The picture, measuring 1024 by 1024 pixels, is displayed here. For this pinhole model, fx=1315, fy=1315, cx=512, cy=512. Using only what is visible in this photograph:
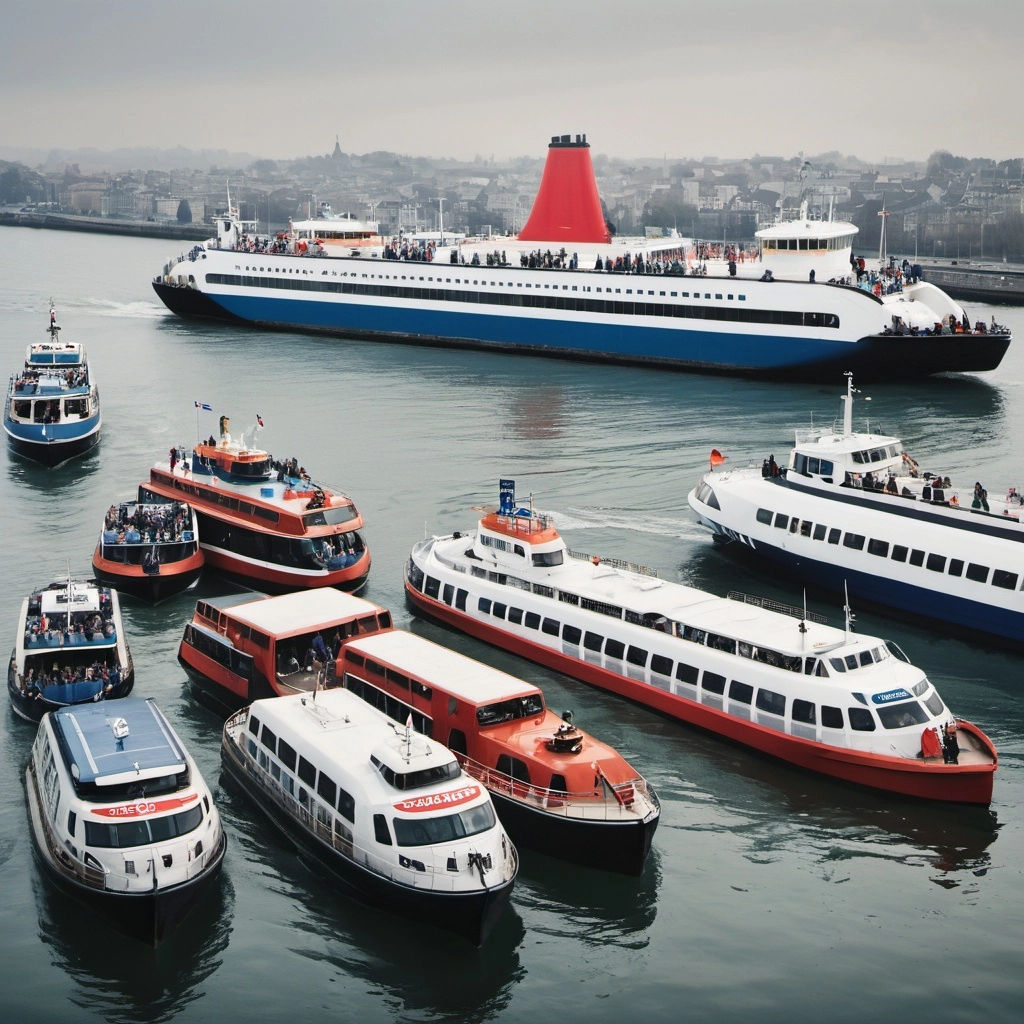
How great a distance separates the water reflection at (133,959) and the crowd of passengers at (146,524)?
15.7 m

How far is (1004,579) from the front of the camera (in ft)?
104

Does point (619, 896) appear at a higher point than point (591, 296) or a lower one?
lower

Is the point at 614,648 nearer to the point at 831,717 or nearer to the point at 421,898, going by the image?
the point at 831,717

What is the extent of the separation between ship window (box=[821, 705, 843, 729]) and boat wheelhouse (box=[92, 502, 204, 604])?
18.1 metres

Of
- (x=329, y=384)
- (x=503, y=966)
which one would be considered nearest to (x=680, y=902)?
(x=503, y=966)

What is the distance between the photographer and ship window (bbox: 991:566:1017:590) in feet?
103

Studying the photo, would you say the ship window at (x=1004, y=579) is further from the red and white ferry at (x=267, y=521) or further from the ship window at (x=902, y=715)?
the red and white ferry at (x=267, y=521)

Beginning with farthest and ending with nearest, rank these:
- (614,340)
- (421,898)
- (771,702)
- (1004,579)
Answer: (614,340)
(1004,579)
(771,702)
(421,898)

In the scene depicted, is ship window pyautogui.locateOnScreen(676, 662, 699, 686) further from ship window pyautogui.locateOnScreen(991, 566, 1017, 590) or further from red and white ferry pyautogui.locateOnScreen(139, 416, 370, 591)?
red and white ferry pyautogui.locateOnScreen(139, 416, 370, 591)

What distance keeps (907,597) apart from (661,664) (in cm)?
924

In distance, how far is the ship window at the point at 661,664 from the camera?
27.5 metres

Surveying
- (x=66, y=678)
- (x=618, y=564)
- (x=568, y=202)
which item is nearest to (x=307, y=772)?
(x=66, y=678)

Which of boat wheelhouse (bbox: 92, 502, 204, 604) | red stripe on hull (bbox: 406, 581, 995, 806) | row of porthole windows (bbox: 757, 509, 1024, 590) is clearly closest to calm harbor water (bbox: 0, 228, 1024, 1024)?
red stripe on hull (bbox: 406, 581, 995, 806)

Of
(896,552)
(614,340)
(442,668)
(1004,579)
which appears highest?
(614,340)
